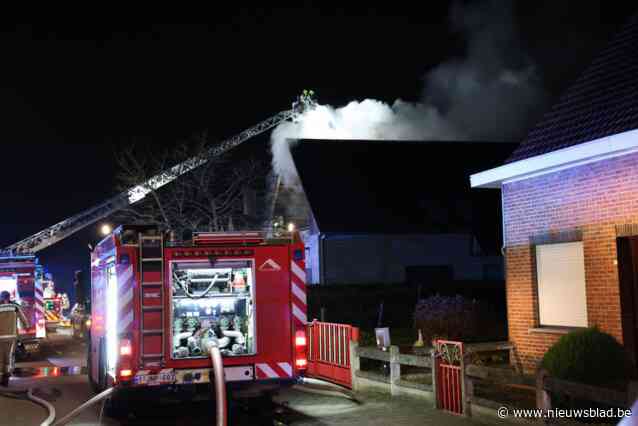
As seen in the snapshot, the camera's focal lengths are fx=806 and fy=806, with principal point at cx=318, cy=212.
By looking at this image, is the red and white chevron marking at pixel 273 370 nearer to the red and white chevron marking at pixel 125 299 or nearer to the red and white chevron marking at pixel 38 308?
the red and white chevron marking at pixel 125 299

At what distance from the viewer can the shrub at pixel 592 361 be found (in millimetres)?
9523

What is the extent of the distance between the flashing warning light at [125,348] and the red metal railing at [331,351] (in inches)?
164

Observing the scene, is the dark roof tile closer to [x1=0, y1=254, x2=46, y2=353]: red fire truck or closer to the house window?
the house window

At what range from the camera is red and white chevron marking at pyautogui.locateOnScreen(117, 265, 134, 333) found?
9.74m

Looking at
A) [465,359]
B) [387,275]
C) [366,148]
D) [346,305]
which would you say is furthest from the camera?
[366,148]

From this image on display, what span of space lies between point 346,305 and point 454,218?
9.71 meters

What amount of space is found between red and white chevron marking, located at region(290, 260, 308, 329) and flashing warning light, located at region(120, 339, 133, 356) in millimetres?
2165

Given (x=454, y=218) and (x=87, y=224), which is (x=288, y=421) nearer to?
(x=454, y=218)

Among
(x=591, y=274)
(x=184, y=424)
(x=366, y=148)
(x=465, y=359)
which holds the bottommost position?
(x=184, y=424)

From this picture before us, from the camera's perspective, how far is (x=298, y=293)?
1068 centimetres

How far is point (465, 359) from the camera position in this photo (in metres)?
9.85

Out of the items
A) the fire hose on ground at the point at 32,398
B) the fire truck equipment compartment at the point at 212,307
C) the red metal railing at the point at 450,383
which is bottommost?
the fire hose on ground at the point at 32,398

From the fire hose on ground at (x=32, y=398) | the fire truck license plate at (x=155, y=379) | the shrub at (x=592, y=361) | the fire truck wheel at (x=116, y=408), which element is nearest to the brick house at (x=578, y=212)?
the shrub at (x=592, y=361)

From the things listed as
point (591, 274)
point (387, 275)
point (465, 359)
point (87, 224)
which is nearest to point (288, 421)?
point (465, 359)
